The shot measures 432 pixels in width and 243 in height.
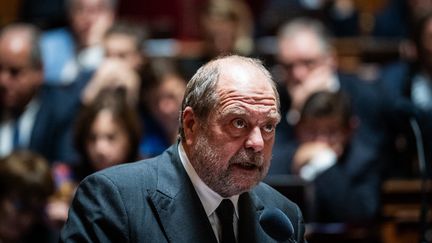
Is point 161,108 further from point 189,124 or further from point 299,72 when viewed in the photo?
point 189,124

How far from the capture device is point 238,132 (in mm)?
2395

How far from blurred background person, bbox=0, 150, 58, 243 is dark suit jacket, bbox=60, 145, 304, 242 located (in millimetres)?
1584

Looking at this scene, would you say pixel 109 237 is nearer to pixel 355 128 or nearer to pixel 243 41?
pixel 355 128

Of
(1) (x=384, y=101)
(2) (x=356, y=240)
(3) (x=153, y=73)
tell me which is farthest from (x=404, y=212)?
(3) (x=153, y=73)

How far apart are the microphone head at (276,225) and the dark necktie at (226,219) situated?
0.12 m

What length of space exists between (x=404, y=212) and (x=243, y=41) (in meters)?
2.24

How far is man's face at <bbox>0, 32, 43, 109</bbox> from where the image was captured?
497cm

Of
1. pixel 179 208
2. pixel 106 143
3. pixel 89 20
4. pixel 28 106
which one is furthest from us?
pixel 89 20

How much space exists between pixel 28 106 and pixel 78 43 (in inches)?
34.5

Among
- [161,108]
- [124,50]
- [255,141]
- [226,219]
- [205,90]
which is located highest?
[205,90]

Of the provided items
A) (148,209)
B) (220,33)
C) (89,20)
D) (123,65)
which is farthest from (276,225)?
(89,20)

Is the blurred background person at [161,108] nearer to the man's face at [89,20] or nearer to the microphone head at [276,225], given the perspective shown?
the man's face at [89,20]

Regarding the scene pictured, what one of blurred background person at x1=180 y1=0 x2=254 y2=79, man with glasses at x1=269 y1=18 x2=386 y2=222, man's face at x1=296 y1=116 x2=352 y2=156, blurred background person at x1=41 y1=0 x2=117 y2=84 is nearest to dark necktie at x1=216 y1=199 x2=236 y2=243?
man's face at x1=296 y1=116 x2=352 y2=156

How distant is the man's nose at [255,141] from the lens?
237 cm
